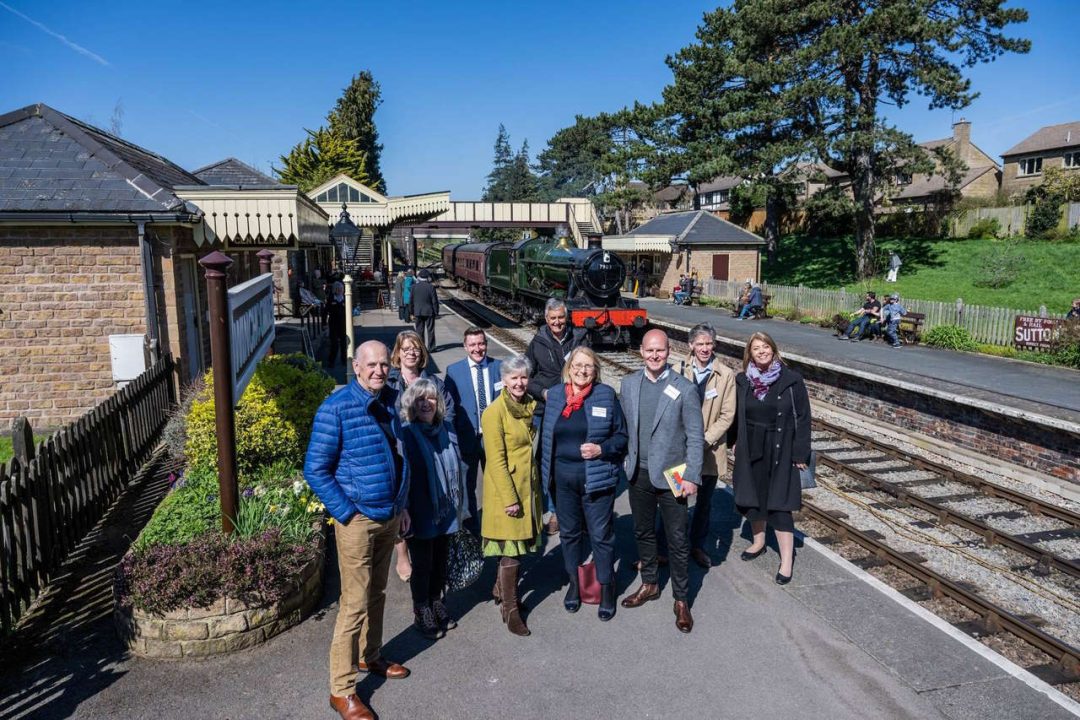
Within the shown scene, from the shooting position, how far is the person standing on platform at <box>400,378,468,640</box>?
4.44 meters

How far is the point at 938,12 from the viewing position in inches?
992

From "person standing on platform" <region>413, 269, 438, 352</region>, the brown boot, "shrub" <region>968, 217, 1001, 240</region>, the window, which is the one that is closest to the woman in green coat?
the brown boot

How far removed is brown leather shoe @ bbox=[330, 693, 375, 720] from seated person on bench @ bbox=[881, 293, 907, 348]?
626 inches

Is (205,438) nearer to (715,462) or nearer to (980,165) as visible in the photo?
(715,462)

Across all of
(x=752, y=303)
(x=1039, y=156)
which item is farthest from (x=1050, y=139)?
(x=752, y=303)

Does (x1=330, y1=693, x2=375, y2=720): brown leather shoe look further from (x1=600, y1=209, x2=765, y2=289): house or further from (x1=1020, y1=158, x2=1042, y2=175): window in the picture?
(x1=1020, y1=158, x2=1042, y2=175): window

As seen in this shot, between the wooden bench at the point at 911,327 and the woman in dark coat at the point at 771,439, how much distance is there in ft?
44.2

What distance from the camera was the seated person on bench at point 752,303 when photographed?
2303 centimetres

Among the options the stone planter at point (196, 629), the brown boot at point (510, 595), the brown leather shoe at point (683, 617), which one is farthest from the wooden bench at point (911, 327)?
the stone planter at point (196, 629)

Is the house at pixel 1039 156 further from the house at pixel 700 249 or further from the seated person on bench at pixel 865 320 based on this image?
the seated person on bench at pixel 865 320

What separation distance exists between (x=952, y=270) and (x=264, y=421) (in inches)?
1184

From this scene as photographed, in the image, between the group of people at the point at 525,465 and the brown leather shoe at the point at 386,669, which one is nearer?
the group of people at the point at 525,465

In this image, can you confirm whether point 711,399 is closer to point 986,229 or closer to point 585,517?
point 585,517

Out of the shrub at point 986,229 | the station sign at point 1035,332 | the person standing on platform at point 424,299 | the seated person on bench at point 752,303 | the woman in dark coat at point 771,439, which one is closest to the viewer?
the woman in dark coat at point 771,439
